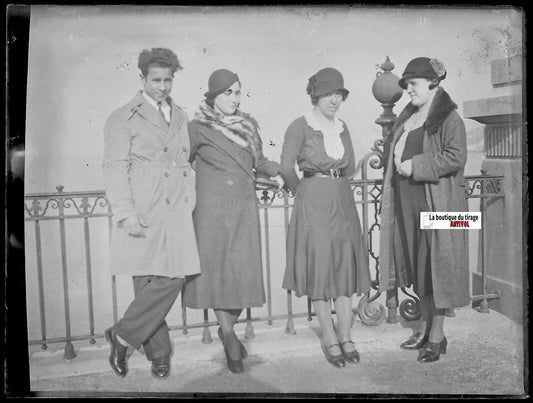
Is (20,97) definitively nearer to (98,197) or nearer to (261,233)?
(98,197)

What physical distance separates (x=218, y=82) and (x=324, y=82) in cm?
73

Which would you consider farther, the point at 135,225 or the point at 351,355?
the point at 351,355

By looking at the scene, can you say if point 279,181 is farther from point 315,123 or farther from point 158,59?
point 158,59

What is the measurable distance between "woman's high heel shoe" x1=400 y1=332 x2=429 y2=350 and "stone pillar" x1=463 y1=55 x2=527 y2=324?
54cm

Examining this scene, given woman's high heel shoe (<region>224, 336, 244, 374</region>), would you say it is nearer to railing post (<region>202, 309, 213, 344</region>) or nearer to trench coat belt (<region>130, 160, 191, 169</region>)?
railing post (<region>202, 309, 213, 344</region>)

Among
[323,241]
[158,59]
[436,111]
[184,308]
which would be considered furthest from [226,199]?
[436,111]

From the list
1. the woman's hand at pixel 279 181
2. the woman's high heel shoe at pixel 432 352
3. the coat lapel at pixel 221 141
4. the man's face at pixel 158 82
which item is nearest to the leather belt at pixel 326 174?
the woman's hand at pixel 279 181

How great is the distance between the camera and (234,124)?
395cm

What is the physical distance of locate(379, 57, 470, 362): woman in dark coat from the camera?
3.99 metres

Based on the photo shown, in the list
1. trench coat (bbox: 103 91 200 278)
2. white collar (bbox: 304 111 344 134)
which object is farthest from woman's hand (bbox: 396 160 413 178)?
trench coat (bbox: 103 91 200 278)

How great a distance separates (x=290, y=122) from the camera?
13.2ft

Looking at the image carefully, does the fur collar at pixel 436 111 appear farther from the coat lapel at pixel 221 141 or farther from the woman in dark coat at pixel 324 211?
the coat lapel at pixel 221 141

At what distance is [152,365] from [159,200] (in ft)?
3.87

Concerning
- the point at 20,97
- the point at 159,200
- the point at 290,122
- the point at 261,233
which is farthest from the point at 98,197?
the point at 290,122
